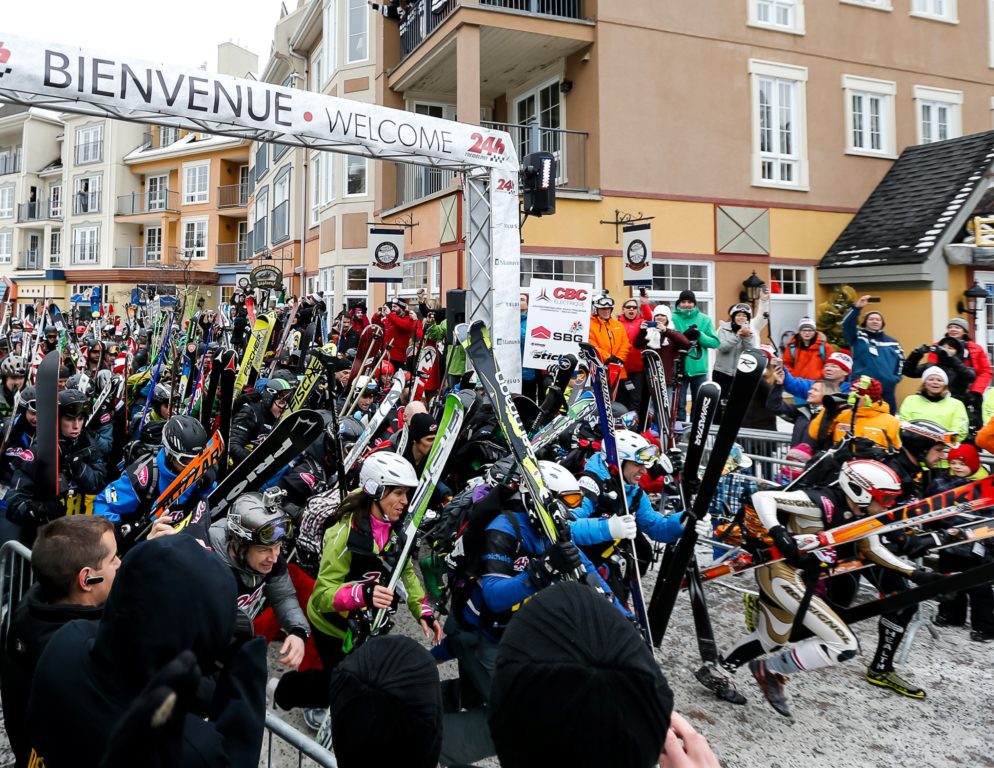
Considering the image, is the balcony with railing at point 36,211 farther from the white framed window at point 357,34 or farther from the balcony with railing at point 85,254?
the white framed window at point 357,34

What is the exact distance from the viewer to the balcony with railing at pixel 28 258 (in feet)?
166

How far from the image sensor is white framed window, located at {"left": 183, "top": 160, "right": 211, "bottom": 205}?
42.4 m

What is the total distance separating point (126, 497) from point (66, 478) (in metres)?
0.86

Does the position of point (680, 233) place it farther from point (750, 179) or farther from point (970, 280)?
point (970, 280)

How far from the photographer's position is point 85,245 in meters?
46.3

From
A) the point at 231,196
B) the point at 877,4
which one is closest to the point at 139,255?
the point at 231,196

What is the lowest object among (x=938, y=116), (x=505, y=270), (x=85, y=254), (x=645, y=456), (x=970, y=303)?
(x=645, y=456)

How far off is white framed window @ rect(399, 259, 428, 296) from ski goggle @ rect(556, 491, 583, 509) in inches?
541

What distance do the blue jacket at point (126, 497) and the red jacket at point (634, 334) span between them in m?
6.53

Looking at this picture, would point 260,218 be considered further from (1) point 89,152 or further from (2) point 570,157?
(2) point 570,157

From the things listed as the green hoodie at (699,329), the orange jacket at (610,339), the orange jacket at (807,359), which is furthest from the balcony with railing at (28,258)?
the orange jacket at (807,359)

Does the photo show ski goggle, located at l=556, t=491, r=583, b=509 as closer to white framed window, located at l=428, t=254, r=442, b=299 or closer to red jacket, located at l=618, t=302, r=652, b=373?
red jacket, located at l=618, t=302, r=652, b=373

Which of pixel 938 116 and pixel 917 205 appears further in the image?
pixel 938 116

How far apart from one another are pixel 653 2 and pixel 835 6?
16.1 ft
